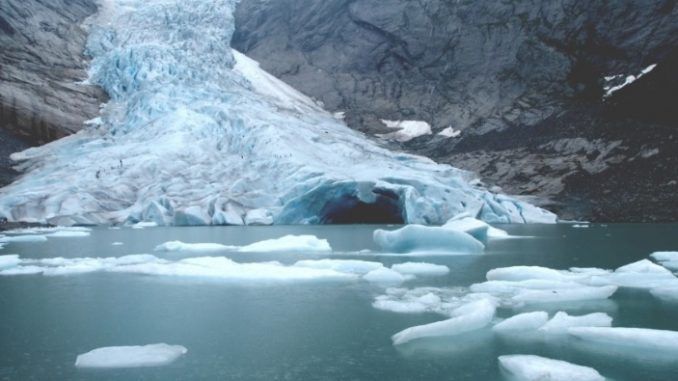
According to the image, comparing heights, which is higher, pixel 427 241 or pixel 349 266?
pixel 427 241

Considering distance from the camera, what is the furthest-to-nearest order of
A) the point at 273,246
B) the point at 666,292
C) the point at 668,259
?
the point at 273,246
the point at 668,259
the point at 666,292

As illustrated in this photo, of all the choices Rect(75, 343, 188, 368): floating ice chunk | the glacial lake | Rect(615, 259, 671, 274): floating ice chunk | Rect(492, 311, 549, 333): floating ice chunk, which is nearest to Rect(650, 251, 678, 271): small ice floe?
the glacial lake

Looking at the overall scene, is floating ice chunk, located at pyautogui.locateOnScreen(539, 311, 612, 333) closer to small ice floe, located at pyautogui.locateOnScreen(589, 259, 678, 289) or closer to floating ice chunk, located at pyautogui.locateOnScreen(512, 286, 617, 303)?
floating ice chunk, located at pyautogui.locateOnScreen(512, 286, 617, 303)

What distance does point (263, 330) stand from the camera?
605 centimetres

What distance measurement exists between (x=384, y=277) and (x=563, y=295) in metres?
2.80

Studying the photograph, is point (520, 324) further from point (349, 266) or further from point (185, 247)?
point (185, 247)

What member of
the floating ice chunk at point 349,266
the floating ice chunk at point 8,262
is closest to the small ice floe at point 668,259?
the floating ice chunk at point 349,266

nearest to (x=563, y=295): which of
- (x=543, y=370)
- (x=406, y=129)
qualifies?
(x=543, y=370)

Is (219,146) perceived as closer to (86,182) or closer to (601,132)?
(86,182)

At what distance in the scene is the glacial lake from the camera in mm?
4652

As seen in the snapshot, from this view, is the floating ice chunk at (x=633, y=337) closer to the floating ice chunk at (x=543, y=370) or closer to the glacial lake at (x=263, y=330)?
the glacial lake at (x=263, y=330)

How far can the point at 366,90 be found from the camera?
161 ft

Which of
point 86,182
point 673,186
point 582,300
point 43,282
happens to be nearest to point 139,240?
point 43,282

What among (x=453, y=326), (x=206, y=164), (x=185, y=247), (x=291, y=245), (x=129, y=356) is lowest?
(x=129, y=356)
